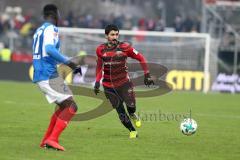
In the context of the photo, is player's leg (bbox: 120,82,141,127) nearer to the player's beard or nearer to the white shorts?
the player's beard

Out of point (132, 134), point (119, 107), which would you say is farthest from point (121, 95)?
point (132, 134)

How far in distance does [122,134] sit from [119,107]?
30.7 inches

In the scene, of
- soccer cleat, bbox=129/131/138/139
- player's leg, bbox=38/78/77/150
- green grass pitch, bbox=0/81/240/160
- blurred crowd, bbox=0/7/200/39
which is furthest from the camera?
blurred crowd, bbox=0/7/200/39

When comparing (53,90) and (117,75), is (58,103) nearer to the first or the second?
(53,90)

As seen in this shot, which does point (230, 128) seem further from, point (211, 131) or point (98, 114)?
point (98, 114)

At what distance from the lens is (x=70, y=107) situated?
12.4 metres

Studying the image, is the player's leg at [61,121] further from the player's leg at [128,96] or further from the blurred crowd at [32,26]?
the blurred crowd at [32,26]

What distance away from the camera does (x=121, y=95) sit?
47.4 feet

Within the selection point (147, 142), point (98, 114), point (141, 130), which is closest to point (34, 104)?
point (98, 114)

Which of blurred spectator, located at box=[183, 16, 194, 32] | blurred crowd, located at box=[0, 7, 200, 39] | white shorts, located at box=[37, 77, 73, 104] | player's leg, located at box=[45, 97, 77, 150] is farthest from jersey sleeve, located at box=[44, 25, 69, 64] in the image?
blurred spectator, located at box=[183, 16, 194, 32]

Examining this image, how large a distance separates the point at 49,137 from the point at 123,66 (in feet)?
9.28

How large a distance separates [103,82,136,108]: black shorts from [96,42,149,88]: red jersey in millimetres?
82

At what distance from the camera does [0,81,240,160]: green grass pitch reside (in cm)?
1191

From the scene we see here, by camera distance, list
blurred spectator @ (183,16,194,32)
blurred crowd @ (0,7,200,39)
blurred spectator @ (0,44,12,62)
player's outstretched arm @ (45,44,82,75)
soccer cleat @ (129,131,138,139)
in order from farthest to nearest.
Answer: blurred spectator @ (183,16,194,32) → blurred crowd @ (0,7,200,39) → blurred spectator @ (0,44,12,62) → soccer cleat @ (129,131,138,139) → player's outstretched arm @ (45,44,82,75)
